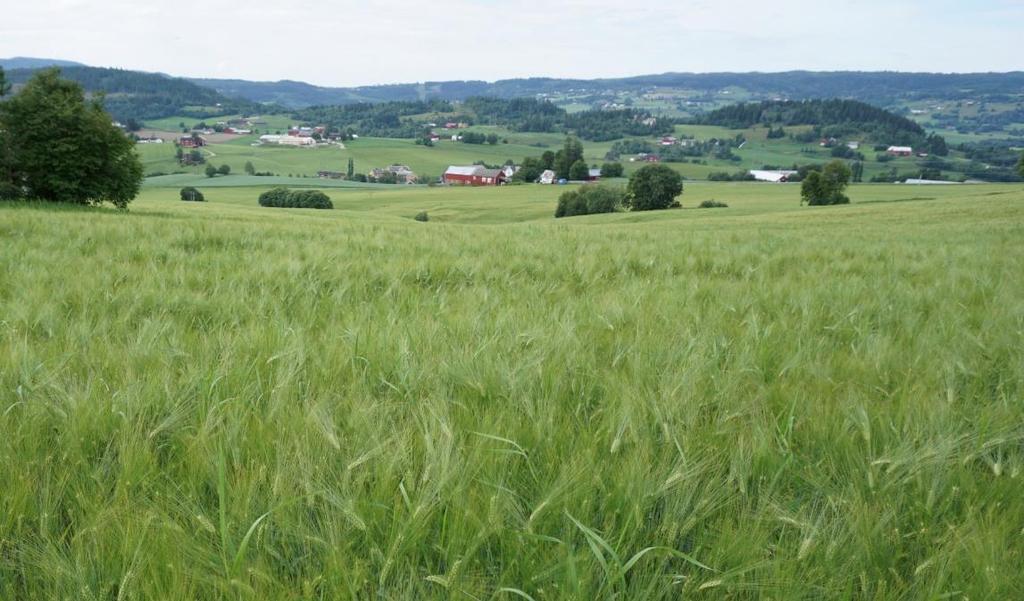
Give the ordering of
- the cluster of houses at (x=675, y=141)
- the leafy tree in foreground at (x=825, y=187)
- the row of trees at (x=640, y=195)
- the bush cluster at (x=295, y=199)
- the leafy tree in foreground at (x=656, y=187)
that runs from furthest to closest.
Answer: the cluster of houses at (x=675, y=141), the bush cluster at (x=295, y=199), the leafy tree in foreground at (x=656, y=187), the row of trees at (x=640, y=195), the leafy tree in foreground at (x=825, y=187)

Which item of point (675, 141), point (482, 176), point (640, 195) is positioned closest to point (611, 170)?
point (482, 176)

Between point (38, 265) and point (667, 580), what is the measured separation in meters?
4.35

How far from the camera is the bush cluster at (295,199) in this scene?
75812mm

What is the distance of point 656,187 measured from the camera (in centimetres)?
7212

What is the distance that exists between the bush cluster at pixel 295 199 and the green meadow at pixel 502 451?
7580cm

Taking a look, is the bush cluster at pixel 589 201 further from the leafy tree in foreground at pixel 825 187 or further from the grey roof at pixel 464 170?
the grey roof at pixel 464 170

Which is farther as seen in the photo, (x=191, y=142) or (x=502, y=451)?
(x=191, y=142)

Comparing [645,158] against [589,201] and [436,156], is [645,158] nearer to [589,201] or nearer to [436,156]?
[436,156]

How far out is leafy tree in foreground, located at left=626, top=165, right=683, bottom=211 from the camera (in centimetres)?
7200

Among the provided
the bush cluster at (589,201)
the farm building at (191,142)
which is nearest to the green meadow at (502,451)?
the bush cluster at (589,201)

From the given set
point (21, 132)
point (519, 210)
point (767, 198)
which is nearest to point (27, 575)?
point (21, 132)

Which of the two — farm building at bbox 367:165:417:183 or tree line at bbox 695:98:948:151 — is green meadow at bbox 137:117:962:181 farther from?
tree line at bbox 695:98:948:151

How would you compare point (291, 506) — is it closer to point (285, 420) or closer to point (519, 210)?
point (285, 420)

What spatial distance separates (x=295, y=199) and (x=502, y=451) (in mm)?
81075
